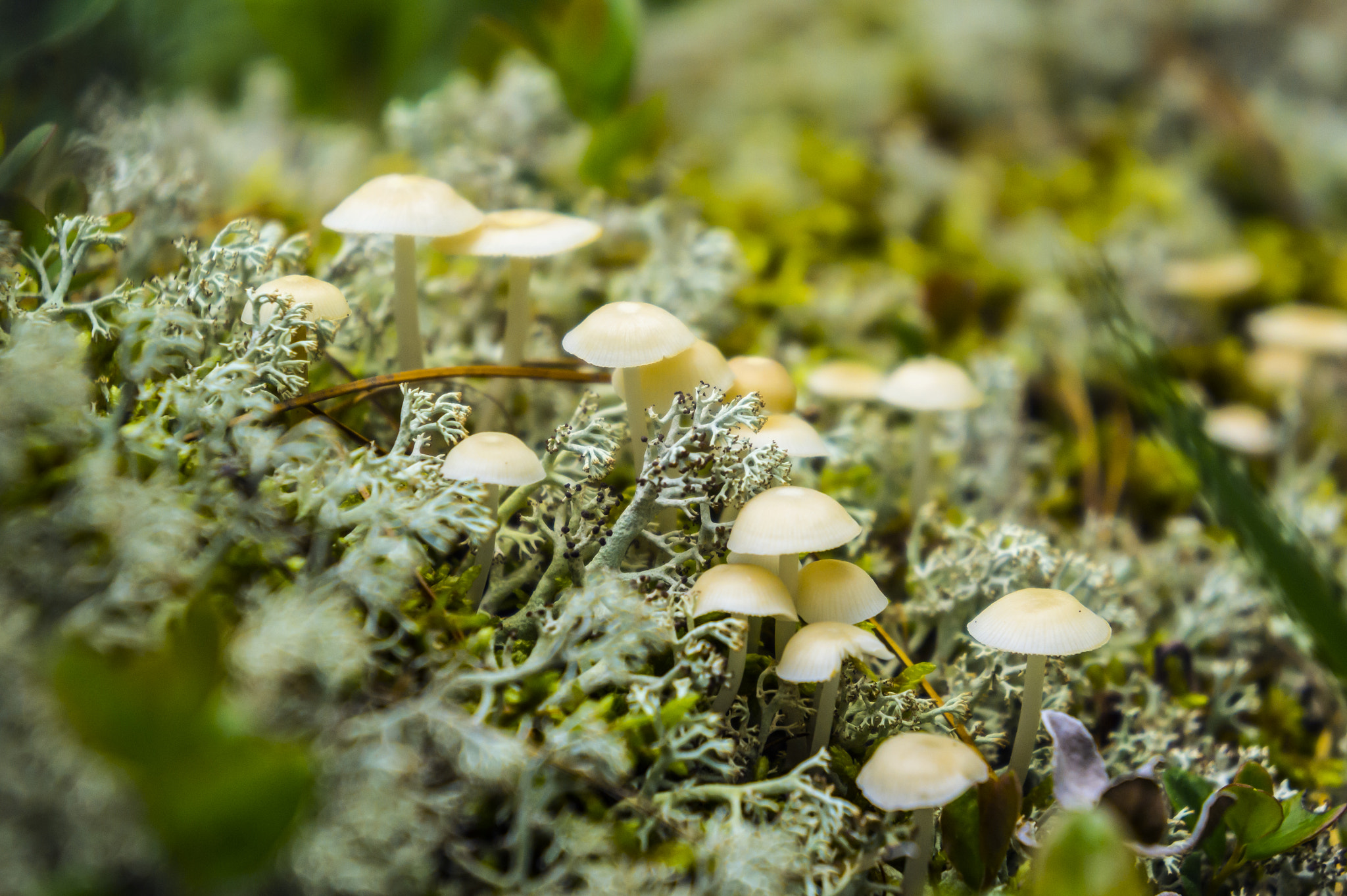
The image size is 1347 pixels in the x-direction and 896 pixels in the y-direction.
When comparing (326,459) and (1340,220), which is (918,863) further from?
(1340,220)

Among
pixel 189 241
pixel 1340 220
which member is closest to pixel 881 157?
pixel 1340 220

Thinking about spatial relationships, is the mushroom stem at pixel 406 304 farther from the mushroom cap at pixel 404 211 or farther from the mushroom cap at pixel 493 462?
the mushroom cap at pixel 493 462

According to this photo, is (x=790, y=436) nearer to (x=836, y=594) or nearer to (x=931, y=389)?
(x=836, y=594)

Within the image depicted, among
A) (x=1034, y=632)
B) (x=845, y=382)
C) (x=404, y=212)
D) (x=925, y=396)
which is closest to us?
(x=1034, y=632)

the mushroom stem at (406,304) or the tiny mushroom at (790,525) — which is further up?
the mushroom stem at (406,304)

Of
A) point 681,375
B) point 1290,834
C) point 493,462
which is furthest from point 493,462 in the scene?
point 1290,834

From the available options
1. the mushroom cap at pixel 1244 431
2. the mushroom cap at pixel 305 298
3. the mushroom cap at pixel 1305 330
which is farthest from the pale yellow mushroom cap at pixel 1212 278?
the mushroom cap at pixel 305 298
